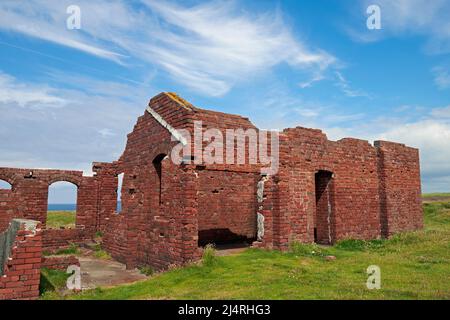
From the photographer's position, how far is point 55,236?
50.1 feet

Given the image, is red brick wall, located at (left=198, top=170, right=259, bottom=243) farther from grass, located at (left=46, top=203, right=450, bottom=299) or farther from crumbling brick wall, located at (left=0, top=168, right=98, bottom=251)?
crumbling brick wall, located at (left=0, top=168, right=98, bottom=251)

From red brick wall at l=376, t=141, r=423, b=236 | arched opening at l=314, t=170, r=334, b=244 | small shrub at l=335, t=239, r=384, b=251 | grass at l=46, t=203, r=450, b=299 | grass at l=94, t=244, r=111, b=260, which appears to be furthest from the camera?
red brick wall at l=376, t=141, r=423, b=236

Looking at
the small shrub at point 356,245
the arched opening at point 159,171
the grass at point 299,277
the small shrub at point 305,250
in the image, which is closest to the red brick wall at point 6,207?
the arched opening at point 159,171

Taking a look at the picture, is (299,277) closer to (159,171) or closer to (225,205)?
(159,171)

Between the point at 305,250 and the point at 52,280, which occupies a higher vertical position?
the point at 305,250

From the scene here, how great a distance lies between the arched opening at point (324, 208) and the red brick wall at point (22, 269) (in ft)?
30.2

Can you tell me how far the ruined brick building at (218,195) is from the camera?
31.3 ft

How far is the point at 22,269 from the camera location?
618cm

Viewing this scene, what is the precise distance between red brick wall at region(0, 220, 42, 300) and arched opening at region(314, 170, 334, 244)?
921 cm

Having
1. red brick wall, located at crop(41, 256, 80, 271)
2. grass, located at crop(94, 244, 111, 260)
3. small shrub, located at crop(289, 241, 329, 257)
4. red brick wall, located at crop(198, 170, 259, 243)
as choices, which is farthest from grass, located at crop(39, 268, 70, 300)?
red brick wall, located at crop(198, 170, 259, 243)

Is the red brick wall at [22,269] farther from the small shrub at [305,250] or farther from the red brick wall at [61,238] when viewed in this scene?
the red brick wall at [61,238]

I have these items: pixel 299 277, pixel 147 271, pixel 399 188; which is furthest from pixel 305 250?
pixel 399 188

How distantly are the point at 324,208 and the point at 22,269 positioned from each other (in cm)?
952

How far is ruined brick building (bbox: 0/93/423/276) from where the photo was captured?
31.3 ft
